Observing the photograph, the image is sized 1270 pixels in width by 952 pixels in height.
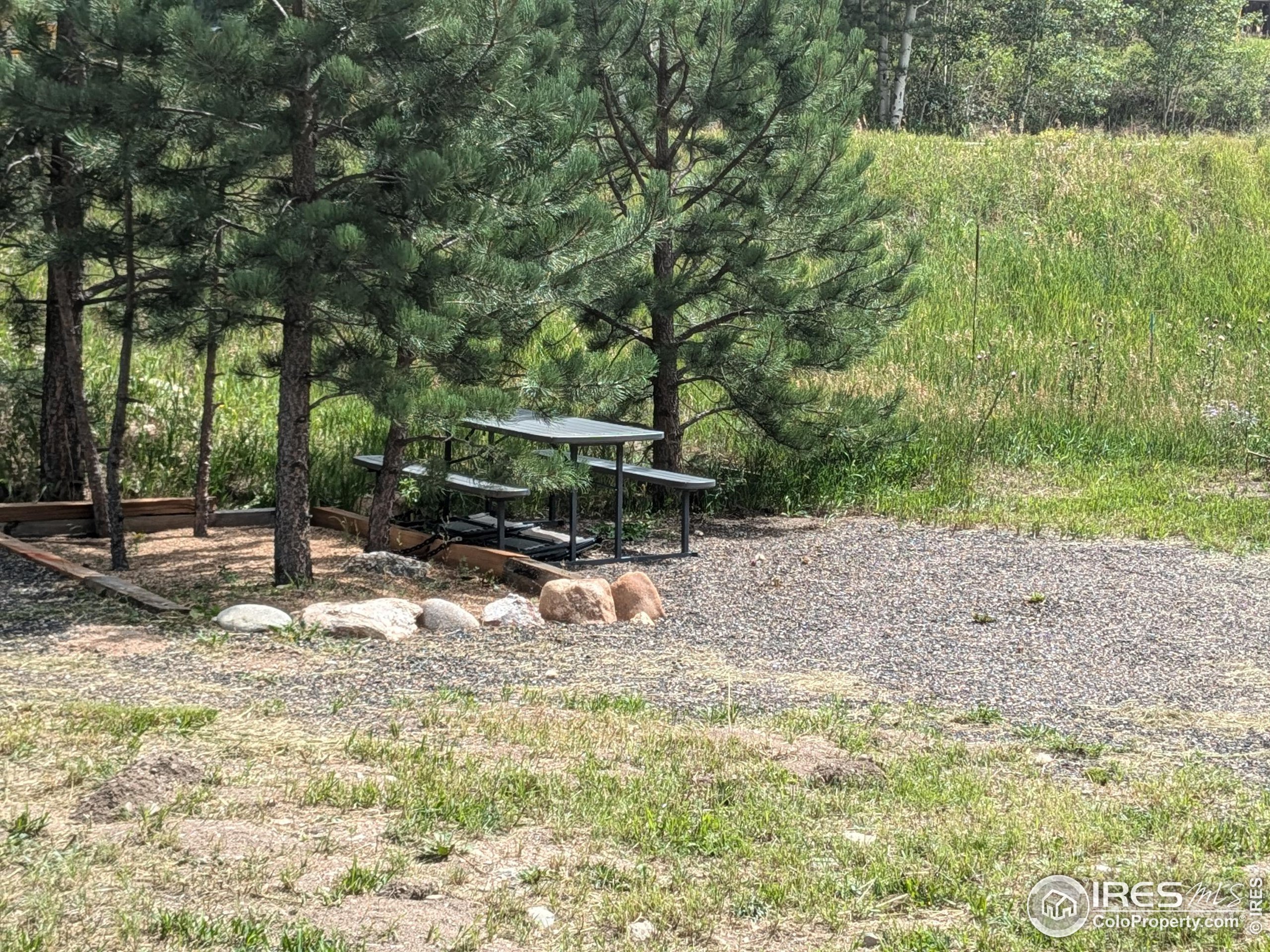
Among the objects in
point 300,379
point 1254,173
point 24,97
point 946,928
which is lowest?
point 946,928

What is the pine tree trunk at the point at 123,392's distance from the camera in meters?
7.14

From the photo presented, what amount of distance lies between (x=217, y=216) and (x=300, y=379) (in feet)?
3.08

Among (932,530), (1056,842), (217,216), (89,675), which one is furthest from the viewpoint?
(932,530)

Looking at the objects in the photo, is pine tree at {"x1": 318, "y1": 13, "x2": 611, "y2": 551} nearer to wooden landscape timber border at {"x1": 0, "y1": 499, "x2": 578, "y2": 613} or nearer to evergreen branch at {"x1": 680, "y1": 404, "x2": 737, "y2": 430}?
wooden landscape timber border at {"x1": 0, "y1": 499, "x2": 578, "y2": 613}

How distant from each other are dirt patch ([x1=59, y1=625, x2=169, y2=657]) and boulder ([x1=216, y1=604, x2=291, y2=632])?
0.32 meters

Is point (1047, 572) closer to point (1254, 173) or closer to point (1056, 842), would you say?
point (1056, 842)

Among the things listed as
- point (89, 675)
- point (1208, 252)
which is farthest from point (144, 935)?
point (1208, 252)

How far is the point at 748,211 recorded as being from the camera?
9.99 metres

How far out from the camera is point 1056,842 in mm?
3713

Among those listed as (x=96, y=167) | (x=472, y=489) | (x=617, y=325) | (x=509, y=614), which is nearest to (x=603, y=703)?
(x=509, y=614)

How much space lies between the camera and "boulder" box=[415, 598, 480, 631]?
6641mm

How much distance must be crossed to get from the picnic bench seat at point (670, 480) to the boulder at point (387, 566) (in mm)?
1028

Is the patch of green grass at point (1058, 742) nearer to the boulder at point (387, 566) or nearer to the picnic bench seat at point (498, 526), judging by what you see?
the picnic bench seat at point (498, 526)

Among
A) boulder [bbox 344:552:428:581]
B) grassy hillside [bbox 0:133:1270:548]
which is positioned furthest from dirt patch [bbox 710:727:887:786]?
grassy hillside [bbox 0:133:1270:548]
